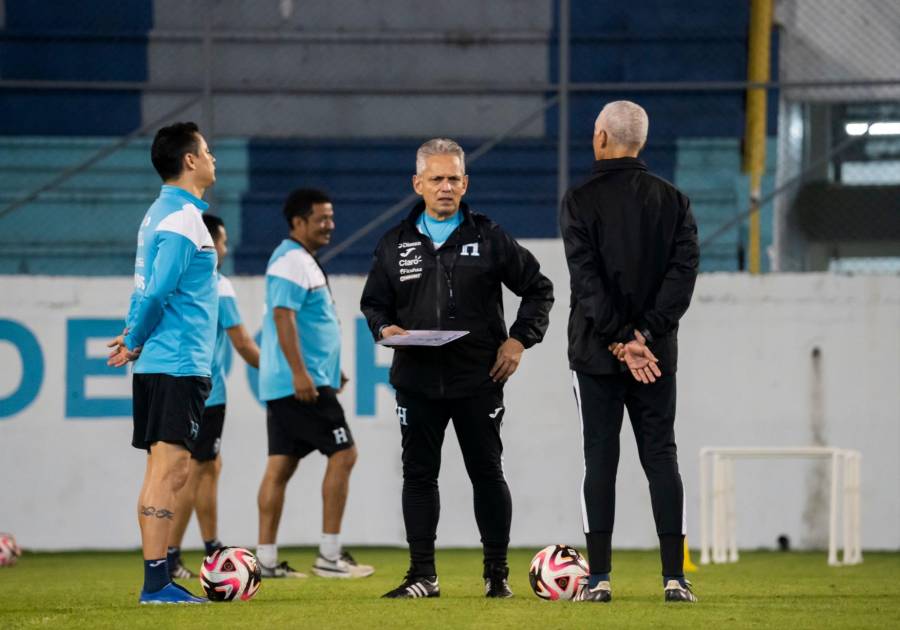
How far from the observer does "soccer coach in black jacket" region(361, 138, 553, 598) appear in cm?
564

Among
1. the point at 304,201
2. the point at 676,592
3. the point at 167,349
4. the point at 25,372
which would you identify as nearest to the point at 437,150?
the point at 167,349

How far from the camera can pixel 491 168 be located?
12.5 metres

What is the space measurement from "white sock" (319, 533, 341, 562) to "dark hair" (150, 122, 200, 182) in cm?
254

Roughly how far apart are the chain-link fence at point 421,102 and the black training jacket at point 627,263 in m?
6.38

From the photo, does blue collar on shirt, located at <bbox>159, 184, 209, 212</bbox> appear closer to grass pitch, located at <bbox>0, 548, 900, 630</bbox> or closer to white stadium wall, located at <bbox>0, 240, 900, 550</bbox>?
grass pitch, located at <bbox>0, 548, 900, 630</bbox>

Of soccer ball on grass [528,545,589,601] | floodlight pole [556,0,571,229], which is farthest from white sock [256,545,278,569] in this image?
floodlight pole [556,0,571,229]

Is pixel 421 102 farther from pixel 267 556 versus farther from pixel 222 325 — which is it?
pixel 267 556

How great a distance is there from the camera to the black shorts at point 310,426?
753cm

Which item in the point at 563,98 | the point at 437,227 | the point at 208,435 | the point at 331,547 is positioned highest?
the point at 563,98

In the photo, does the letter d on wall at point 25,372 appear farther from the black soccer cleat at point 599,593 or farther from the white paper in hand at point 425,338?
the black soccer cleat at point 599,593

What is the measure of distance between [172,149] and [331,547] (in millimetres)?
2671

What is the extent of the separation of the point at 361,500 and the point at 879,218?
4.88 metres

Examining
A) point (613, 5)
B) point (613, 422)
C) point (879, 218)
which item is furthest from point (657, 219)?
point (613, 5)

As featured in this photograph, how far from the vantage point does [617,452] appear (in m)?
5.28
